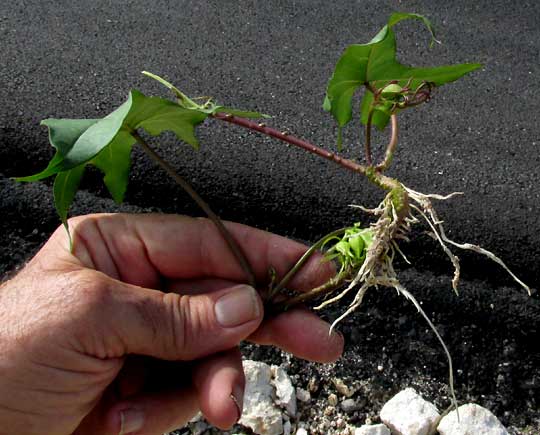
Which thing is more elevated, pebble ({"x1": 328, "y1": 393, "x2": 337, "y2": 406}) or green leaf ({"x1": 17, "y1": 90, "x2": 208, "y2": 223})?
green leaf ({"x1": 17, "y1": 90, "x2": 208, "y2": 223})

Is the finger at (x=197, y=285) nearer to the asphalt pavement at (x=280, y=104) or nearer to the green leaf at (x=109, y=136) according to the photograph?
the green leaf at (x=109, y=136)

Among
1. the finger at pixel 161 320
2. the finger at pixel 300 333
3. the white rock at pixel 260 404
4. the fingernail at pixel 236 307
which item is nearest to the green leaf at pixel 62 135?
the finger at pixel 161 320

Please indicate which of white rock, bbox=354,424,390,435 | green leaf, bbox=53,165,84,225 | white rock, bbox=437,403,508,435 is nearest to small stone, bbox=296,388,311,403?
white rock, bbox=354,424,390,435

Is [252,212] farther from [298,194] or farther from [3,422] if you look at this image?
[3,422]

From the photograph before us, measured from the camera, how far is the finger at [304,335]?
3.55 ft

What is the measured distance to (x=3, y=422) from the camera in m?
0.96

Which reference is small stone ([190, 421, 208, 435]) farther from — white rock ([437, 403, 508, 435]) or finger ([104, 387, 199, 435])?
white rock ([437, 403, 508, 435])

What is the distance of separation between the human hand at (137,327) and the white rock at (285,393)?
24 cm

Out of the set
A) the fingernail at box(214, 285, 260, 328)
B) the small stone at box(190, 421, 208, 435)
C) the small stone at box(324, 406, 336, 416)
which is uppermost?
the fingernail at box(214, 285, 260, 328)

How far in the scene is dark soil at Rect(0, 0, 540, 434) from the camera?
56.2 inches

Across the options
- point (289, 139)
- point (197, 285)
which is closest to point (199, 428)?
point (197, 285)

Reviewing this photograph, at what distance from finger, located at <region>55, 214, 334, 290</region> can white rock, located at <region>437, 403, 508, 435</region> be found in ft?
1.53

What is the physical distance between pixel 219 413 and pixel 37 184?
0.93 m

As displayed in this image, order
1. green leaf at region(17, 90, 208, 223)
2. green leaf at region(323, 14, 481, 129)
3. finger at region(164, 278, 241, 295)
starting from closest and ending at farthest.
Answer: green leaf at region(17, 90, 208, 223)
green leaf at region(323, 14, 481, 129)
finger at region(164, 278, 241, 295)
